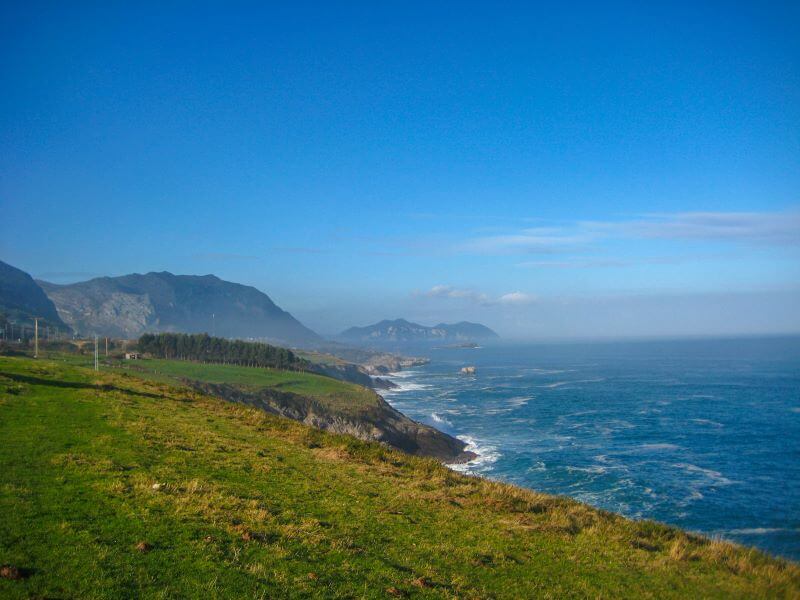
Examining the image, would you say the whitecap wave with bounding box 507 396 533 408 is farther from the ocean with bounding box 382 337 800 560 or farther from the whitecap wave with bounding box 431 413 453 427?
the whitecap wave with bounding box 431 413 453 427

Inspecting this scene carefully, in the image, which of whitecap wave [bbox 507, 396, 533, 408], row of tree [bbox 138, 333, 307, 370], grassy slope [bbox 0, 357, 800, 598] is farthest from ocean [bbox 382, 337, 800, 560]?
row of tree [bbox 138, 333, 307, 370]

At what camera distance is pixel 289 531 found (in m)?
11.2

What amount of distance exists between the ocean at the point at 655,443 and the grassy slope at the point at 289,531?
2417 centimetres

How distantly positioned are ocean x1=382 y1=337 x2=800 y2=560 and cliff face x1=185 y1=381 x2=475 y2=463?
12.9 feet

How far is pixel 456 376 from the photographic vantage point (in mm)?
162875

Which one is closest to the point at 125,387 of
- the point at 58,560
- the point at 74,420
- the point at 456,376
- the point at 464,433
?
the point at 74,420

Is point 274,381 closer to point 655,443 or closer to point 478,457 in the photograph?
point 478,457

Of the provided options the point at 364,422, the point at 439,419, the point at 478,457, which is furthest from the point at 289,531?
the point at 439,419

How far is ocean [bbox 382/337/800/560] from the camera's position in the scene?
37812mm

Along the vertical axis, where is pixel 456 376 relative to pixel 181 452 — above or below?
below

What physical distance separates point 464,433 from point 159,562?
206 feet

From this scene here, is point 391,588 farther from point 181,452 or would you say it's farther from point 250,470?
point 181,452

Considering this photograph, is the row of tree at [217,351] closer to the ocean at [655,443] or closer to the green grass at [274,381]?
the ocean at [655,443]

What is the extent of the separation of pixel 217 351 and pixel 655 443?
104 m
